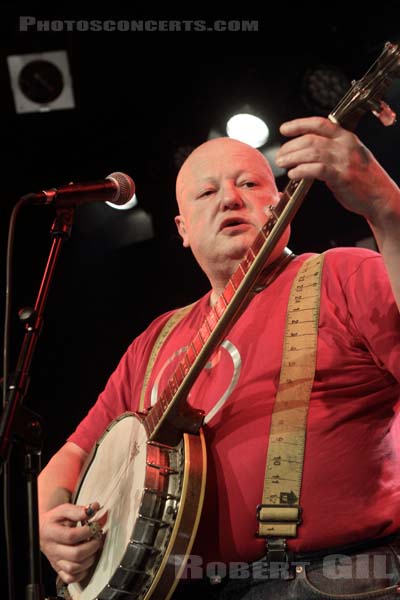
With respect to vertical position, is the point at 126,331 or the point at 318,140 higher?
the point at 126,331

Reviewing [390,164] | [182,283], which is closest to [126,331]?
[182,283]

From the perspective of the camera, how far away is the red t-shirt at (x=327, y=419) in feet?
5.78

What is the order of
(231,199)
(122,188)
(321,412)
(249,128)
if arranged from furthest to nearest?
(249,128), (231,199), (122,188), (321,412)

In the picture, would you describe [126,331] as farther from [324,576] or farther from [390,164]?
[324,576]

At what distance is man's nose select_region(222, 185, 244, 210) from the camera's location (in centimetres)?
242

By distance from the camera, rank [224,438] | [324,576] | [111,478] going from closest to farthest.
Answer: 1. [324,576]
2. [224,438]
3. [111,478]

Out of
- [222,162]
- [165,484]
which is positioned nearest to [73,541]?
[165,484]

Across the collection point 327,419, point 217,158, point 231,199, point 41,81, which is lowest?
point 327,419

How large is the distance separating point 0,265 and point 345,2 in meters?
2.17

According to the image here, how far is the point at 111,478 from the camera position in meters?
2.19

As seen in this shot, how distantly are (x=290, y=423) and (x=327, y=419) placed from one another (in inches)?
3.8

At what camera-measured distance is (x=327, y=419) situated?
73.2 inches

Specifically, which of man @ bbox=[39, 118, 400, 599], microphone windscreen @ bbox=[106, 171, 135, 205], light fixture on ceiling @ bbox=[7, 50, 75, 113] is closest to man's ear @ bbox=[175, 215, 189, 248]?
man @ bbox=[39, 118, 400, 599]

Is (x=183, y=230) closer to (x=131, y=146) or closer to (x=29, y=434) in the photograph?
(x=29, y=434)
